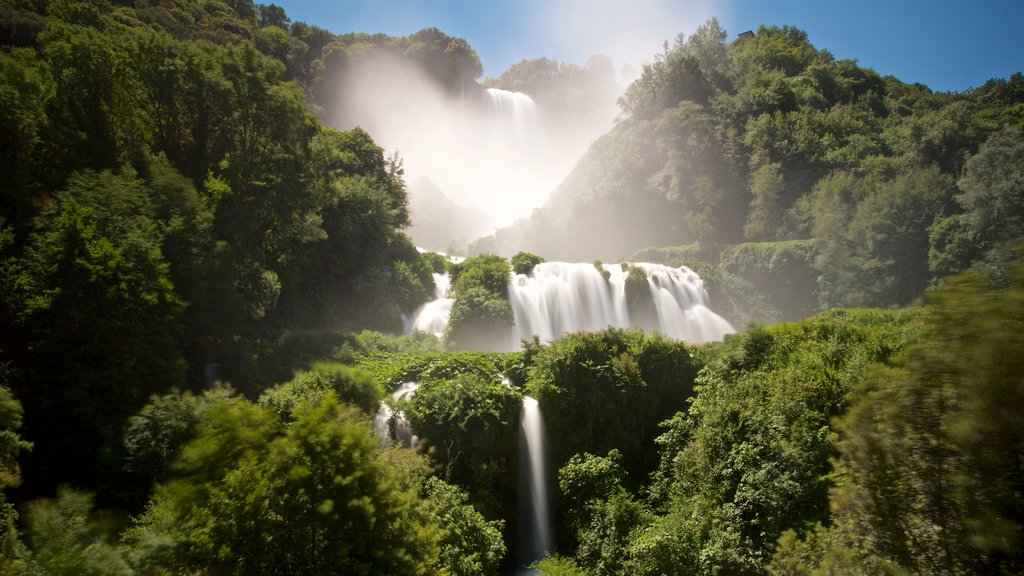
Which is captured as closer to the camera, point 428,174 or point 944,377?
point 944,377

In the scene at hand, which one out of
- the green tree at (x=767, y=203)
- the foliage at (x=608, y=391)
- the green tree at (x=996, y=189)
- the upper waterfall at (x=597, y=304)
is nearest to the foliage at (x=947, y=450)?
the foliage at (x=608, y=391)

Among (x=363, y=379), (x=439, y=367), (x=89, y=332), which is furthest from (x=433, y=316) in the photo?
(x=89, y=332)

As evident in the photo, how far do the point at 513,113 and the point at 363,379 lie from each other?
92182mm

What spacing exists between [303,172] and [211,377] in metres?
8.62

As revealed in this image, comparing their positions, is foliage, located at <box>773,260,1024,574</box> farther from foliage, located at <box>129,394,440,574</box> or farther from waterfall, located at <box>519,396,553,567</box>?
waterfall, located at <box>519,396,553,567</box>

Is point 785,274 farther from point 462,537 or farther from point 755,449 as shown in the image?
point 462,537

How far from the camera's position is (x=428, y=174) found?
3615 inches

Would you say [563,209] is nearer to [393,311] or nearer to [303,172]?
[393,311]

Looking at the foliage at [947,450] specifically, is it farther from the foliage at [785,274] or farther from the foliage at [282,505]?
the foliage at [785,274]

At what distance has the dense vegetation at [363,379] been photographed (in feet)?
13.3

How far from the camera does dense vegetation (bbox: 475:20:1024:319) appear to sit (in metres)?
29.6

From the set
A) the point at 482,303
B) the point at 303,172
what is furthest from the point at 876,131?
the point at 303,172

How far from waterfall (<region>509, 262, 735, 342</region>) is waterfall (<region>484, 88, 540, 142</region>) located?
70.9 meters

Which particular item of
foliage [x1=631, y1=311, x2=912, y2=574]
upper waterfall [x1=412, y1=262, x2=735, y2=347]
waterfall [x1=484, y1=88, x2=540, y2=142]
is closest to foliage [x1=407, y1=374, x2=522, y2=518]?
foliage [x1=631, y1=311, x2=912, y2=574]
